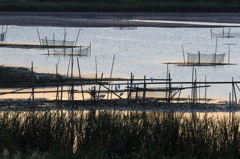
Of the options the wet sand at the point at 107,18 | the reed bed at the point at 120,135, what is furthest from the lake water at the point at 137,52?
the reed bed at the point at 120,135

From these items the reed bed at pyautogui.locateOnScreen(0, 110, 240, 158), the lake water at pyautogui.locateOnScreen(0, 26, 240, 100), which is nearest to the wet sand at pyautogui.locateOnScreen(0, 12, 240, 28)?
the lake water at pyautogui.locateOnScreen(0, 26, 240, 100)

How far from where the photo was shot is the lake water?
2658 cm

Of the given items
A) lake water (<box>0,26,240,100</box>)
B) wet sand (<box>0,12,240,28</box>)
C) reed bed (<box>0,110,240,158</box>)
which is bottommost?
reed bed (<box>0,110,240,158</box>)

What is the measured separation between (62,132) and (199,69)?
17836 mm

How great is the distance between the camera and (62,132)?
11.0 metres

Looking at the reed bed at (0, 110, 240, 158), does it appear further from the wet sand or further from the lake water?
the wet sand

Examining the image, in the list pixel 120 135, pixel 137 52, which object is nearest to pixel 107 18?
pixel 137 52

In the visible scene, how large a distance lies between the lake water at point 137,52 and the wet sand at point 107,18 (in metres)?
2.14

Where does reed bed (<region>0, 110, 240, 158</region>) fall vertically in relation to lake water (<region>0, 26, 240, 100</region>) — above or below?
below

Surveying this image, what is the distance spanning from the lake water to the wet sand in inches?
84.3

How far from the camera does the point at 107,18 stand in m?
69.9

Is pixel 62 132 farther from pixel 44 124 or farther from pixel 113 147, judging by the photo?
pixel 113 147

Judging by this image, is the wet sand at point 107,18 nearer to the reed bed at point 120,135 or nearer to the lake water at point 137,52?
the lake water at point 137,52
